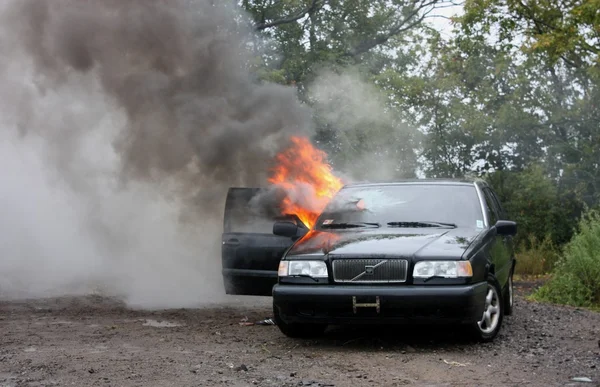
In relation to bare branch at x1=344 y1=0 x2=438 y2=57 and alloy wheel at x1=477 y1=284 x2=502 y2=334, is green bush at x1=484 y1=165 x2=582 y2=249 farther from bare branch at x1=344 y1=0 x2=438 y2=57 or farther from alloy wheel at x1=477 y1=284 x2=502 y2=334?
alloy wheel at x1=477 y1=284 x2=502 y2=334

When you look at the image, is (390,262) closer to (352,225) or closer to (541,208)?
(352,225)

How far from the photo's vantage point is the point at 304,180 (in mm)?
9961

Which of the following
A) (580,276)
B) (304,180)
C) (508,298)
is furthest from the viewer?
(580,276)

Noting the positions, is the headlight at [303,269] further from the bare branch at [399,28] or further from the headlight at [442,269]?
the bare branch at [399,28]

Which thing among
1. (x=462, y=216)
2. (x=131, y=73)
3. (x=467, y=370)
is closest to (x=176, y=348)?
(x=467, y=370)

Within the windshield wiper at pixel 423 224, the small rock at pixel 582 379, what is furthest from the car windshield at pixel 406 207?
the small rock at pixel 582 379

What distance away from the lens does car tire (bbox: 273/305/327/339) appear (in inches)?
292

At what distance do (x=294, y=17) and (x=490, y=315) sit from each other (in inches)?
494

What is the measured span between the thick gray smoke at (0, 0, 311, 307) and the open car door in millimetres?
1474

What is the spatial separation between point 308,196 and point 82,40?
13.9 feet

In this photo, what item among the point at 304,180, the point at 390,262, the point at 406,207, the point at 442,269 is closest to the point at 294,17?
the point at 304,180

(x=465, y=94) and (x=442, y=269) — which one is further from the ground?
(x=465, y=94)

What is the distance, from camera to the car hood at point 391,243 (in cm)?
694

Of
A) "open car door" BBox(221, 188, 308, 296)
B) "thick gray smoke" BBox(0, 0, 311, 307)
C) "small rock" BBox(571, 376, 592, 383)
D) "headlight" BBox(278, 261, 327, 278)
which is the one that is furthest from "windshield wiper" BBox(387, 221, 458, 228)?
"thick gray smoke" BBox(0, 0, 311, 307)
